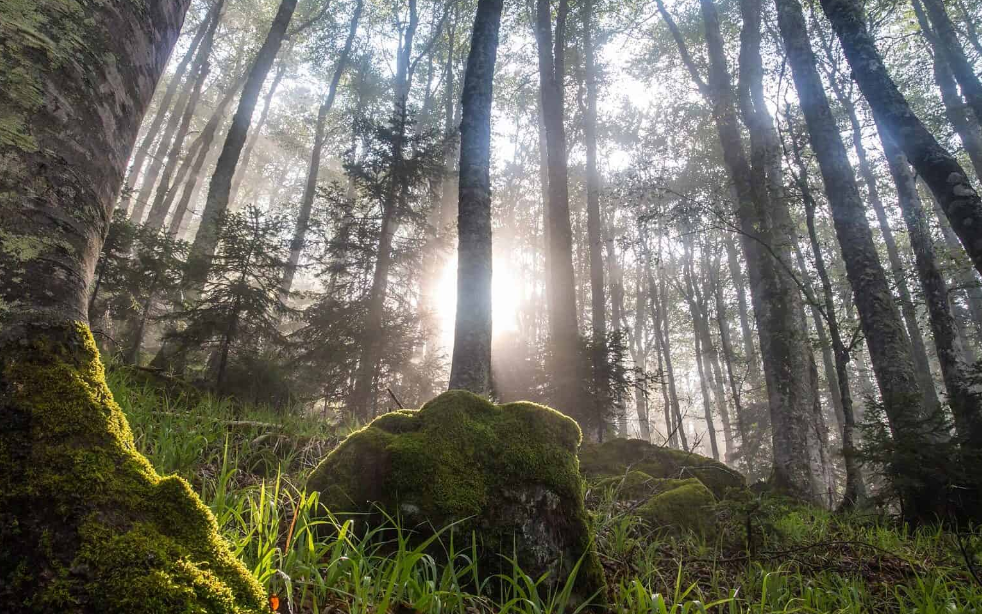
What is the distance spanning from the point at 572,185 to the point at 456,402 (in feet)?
84.1

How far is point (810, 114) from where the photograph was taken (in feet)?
23.9

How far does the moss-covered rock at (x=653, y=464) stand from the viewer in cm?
614

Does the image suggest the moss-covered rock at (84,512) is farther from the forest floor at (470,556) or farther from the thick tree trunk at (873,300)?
the thick tree trunk at (873,300)

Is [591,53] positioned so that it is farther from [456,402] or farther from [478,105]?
[456,402]

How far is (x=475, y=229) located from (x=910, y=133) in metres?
4.90

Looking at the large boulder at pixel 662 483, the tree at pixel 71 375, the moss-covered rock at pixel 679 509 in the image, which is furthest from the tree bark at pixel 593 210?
the tree at pixel 71 375

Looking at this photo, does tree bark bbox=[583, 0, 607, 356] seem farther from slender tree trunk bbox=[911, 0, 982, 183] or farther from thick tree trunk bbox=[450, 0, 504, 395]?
slender tree trunk bbox=[911, 0, 982, 183]

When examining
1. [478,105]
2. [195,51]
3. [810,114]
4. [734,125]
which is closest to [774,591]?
[478,105]

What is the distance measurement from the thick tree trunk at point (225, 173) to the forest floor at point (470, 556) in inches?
161

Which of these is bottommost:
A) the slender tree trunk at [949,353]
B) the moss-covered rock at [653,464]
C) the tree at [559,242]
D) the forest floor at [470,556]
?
the forest floor at [470,556]

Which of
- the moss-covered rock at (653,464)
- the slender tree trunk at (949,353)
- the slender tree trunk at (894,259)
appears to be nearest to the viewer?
the slender tree trunk at (949,353)

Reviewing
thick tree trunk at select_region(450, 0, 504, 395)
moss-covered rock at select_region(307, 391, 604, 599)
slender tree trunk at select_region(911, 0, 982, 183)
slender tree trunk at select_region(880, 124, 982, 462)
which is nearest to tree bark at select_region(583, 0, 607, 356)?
thick tree trunk at select_region(450, 0, 504, 395)

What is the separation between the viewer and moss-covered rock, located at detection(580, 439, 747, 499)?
614cm

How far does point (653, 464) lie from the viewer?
6.70 m
